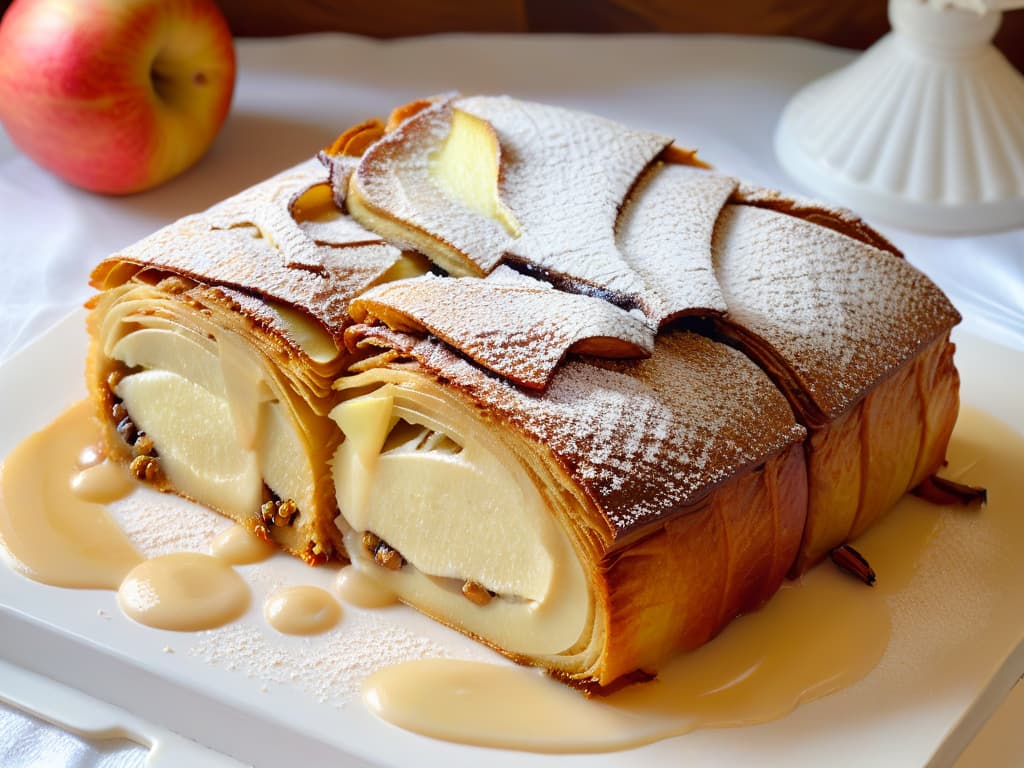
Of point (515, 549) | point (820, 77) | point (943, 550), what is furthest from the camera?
point (820, 77)

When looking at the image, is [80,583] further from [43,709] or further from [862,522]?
[862,522]

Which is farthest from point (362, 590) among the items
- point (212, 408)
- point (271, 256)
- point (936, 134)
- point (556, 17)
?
point (556, 17)

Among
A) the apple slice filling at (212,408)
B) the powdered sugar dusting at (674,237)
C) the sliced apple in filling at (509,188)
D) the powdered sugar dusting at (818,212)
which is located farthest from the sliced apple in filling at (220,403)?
the powdered sugar dusting at (818,212)

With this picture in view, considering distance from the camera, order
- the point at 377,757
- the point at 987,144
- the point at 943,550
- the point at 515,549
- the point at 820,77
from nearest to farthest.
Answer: the point at 377,757
the point at 515,549
the point at 943,550
the point at 987,144
the point at 820,77

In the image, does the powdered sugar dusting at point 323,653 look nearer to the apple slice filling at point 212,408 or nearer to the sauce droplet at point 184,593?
the sauce droplet at point 184,593

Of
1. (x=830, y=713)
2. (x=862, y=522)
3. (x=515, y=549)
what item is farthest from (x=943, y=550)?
(x=515, y=549)

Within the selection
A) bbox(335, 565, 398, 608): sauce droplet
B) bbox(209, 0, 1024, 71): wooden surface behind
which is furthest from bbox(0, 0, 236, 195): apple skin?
bbox(335, 565, 398, 608): sauce droplet

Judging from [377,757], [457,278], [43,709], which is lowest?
[43,709]

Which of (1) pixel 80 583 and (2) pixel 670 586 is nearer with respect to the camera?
(2) pixel 670 586
